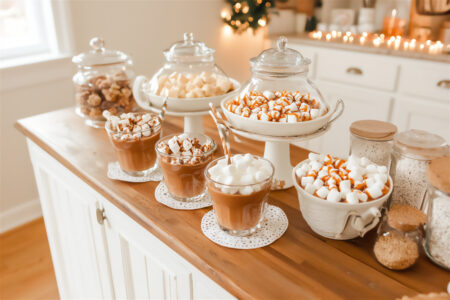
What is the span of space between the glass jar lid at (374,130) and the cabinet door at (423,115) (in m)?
1.75

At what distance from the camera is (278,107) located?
93 cm

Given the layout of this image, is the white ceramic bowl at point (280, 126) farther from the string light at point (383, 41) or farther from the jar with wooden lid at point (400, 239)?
the string light at point (383, 41)

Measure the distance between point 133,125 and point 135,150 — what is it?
0.07 metres

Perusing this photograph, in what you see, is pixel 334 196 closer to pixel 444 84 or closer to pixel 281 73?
pixel 281 73

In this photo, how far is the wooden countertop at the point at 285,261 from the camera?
673 millimetres

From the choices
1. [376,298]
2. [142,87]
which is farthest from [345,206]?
[142,87]

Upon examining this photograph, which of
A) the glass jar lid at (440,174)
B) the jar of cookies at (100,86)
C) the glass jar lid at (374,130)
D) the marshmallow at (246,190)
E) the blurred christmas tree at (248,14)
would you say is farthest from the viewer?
the blurred christmas tree at (248,14)

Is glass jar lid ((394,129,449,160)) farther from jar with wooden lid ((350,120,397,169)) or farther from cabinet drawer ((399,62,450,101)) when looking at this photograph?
cabinet drawer ((399,62,450,101))

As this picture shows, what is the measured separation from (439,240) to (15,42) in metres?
2.36

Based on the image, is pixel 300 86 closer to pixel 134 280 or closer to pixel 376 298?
pixel 376 298

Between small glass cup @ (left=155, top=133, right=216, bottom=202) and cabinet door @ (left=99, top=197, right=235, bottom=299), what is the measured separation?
128 millimetres

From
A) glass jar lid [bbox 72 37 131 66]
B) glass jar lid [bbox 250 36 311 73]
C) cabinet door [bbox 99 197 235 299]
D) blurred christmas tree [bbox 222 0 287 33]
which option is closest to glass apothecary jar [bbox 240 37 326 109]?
glass jar lid [bbox 250 36 311 73]

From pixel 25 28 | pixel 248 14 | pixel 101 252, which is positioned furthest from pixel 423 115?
pixel 25 28

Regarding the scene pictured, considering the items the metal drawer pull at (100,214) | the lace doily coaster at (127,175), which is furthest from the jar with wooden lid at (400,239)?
the metal drawer pull at (100,214)
